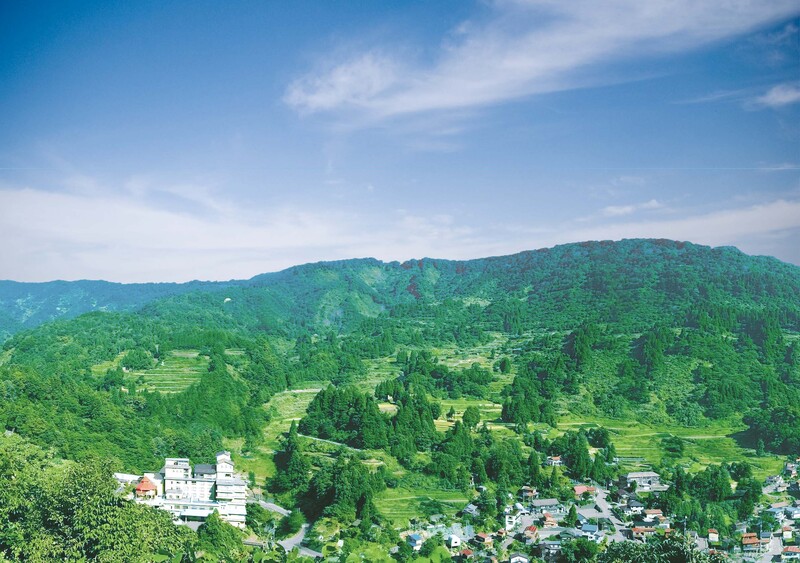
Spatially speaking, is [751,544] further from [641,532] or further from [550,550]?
[550,550]

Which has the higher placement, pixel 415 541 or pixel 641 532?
pixel 415 541

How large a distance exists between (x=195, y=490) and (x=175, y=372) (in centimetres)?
2476

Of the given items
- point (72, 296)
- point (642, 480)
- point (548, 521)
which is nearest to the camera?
point (548, 521)

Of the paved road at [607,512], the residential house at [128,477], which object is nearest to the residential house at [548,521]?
the paved road at [607,512]

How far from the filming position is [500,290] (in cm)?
10512

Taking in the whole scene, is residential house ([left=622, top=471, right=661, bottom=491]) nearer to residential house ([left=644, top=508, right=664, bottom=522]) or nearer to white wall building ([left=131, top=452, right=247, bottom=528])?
residential house ([left=644, top=508, right=664, bottom=522])

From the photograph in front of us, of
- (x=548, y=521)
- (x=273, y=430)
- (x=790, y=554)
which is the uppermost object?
(x=273, y=430)

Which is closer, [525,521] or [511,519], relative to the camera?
[511,519]

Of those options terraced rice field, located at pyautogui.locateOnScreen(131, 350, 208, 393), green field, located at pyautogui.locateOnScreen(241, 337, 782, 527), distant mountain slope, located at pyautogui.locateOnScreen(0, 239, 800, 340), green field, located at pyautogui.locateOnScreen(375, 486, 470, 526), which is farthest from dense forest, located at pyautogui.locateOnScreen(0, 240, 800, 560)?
green field, located at pyautogui.locateOnScreen(375, 486, 470, 526)

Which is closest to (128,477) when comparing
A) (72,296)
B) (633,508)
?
(633,508)

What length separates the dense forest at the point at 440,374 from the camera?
106ft

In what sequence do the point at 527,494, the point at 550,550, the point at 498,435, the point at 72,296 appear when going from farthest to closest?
1. the point at 72,296
2. the point at 498,435
3. the point at 527,494
4. the point at 550,550

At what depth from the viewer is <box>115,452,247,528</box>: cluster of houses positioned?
27.2 metres

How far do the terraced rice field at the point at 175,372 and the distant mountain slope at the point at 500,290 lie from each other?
88.9 feet
